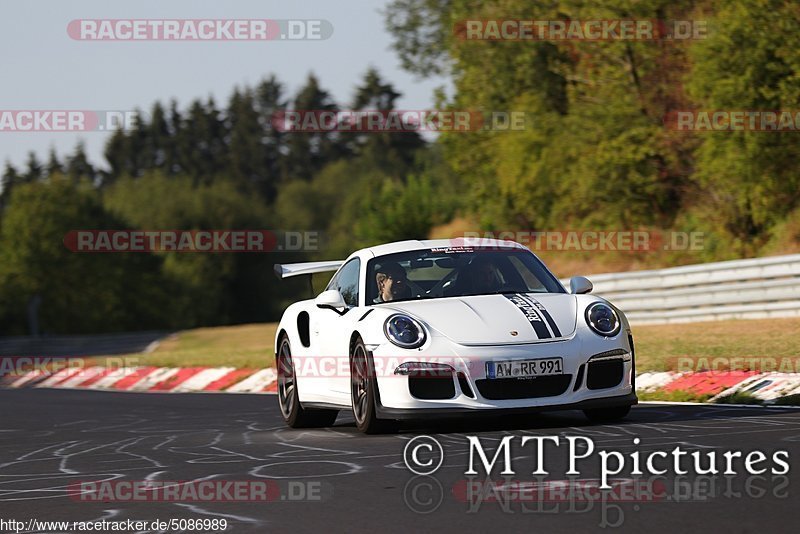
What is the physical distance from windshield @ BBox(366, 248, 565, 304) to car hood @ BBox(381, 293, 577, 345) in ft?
1.04

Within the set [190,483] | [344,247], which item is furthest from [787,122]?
[344,247]

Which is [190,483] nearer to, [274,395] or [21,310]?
[274,395]

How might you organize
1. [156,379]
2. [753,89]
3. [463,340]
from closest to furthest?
[463,340], [156,379], [753,89]

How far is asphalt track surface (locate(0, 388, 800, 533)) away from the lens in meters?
5.64

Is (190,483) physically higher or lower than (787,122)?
lower

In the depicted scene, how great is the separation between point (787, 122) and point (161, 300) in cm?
7311

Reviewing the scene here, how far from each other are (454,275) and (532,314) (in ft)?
3.78

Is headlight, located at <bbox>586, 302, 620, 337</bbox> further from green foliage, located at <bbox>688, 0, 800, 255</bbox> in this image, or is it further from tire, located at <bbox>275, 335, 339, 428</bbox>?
green foliage, located at <bbox>688, 0, 800, 255</bbox>

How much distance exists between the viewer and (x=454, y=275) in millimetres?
10414

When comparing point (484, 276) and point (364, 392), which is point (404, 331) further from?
point (484, 276)

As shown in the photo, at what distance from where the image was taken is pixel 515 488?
6.43 metres
